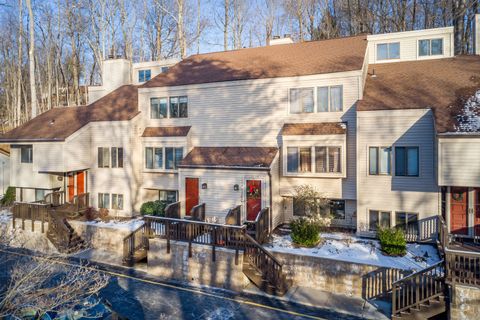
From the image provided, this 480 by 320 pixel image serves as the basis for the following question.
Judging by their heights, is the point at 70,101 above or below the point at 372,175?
above

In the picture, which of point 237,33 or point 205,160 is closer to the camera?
point 205,160

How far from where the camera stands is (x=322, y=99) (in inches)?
691

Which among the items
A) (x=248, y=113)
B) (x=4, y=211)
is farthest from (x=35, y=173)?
(x=248, y=113)

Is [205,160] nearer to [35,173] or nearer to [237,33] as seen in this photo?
[35,173]

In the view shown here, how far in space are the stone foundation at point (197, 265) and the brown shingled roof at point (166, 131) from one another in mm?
7007

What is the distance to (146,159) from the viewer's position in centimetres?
2114

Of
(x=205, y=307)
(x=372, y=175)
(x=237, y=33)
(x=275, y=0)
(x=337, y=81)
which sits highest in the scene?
(x=275, y=0)

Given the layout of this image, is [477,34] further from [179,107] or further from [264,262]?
[264,262]

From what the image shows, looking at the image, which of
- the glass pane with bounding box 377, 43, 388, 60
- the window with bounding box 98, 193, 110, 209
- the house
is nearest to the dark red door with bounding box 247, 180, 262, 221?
the house

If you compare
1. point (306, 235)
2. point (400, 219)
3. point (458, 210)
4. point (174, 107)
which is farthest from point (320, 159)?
point (174, 107)

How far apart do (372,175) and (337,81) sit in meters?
4.99

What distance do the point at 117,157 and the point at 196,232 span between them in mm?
9493

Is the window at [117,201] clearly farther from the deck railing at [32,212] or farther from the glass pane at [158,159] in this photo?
the deck railing at [32,212]

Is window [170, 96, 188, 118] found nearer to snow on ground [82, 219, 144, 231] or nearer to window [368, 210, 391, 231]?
snow on ground [82, 219, 144, 231]
